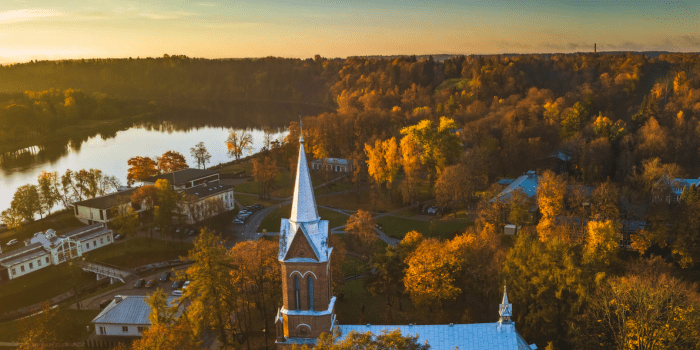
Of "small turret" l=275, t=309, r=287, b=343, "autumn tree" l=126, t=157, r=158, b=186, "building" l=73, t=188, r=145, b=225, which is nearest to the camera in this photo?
"small turret" l=275, t=309, r=287, b=343

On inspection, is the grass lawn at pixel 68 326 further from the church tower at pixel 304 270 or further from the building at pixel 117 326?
the church tower at pixel 304 270

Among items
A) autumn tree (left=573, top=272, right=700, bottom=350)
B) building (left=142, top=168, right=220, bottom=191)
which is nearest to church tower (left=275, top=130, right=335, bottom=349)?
autumn tree (left=573, top=272, right=700, bottom=350)

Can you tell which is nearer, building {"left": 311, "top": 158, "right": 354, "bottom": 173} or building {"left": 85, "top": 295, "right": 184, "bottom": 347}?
building {"left": 85, "top": 295, "right": 184, "bottom": 347}

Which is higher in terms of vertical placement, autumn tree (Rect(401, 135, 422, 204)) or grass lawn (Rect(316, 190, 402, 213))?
autumn tree (Rect(401, 135, 422, 204))

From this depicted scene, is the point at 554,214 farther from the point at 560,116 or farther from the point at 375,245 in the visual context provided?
the point at 560,116

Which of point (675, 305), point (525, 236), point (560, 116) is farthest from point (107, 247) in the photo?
point (560, 116)

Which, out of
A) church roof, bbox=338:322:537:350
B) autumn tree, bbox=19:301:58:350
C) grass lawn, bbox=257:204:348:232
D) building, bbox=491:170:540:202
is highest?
building, bbox=491:170:540:202

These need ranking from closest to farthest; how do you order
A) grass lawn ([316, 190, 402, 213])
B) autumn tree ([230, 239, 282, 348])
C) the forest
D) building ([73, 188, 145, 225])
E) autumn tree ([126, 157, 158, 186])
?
the forest → autumn tree ([230, 239, 282, 348]) → building ([73, 188, 145, 225]) → grass lawn ([316, 190, 402, 213]) → autumn tree ([126, 157, 158, 186])

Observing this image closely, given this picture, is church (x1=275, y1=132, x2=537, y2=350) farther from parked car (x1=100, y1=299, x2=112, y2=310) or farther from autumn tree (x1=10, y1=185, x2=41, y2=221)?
autumn tree (x1=10, y1=185, x2=41, y2=221)
